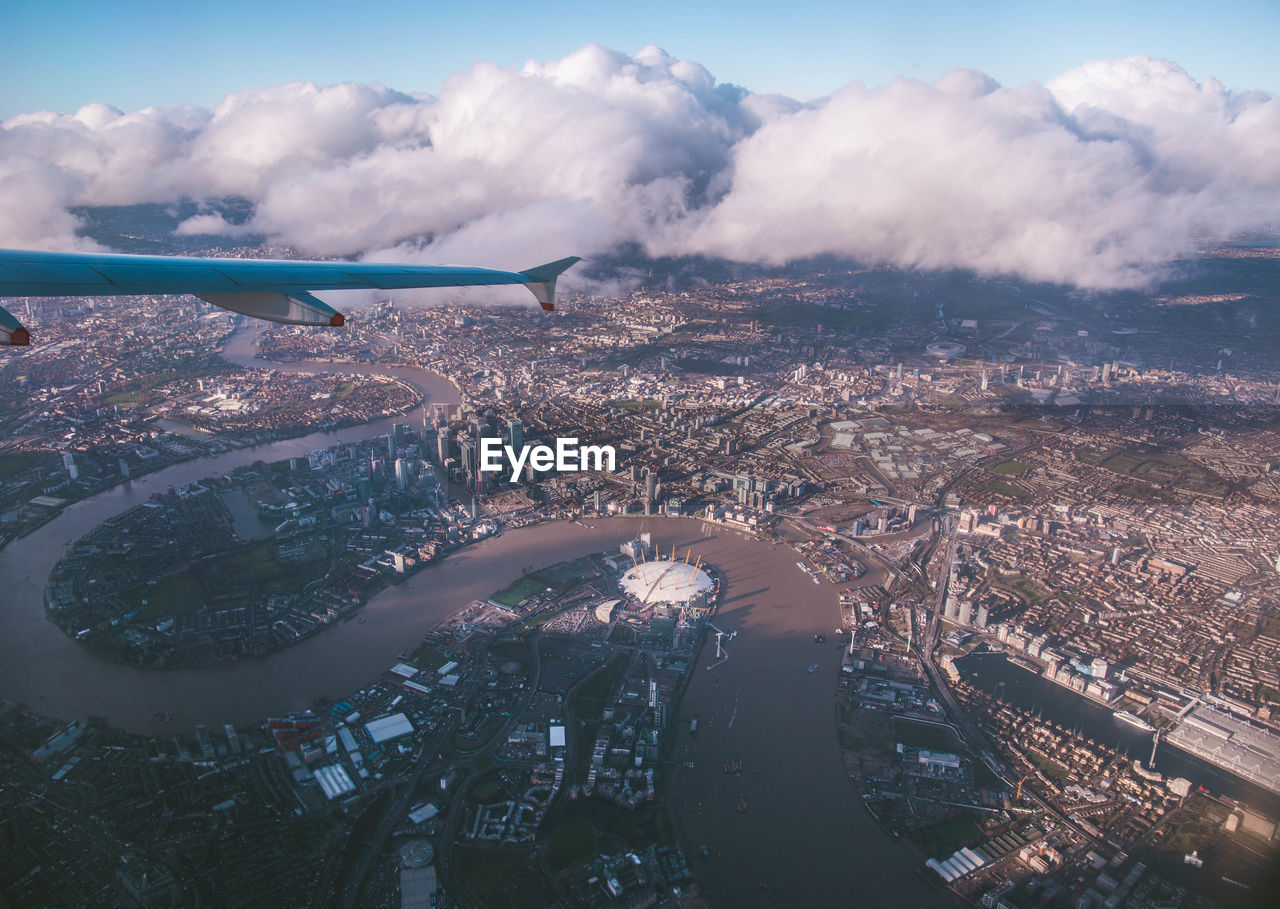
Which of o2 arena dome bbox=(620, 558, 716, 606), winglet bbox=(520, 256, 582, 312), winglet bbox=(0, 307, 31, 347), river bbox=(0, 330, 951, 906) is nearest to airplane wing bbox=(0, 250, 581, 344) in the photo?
winglet bbox=(0, 307, 31, 347)

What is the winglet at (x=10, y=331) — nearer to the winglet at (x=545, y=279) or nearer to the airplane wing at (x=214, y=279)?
the airplane wing at (x=214, y=279)

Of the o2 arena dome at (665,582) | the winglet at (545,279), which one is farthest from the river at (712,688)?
the winglet at (545,279)

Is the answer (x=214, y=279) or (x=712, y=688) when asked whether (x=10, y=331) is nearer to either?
(x=214, y=279)

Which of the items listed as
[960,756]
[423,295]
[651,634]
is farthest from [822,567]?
[423,295]

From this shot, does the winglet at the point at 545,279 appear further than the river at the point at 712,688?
No

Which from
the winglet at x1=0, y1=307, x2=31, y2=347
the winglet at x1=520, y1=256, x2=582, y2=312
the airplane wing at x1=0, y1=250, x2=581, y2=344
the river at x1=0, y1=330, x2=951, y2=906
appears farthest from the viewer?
the river at x1=0, y1=330, x2=951, y2=906

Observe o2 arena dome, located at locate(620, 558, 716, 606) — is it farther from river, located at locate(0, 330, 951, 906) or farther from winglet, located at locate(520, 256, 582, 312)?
winglet, located at locate(520, 256, 582, 312)

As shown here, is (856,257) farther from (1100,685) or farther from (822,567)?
(1100,685)
